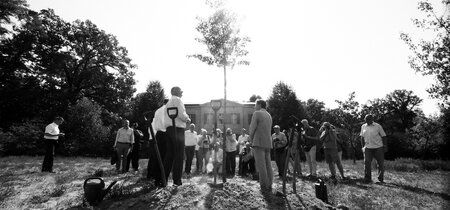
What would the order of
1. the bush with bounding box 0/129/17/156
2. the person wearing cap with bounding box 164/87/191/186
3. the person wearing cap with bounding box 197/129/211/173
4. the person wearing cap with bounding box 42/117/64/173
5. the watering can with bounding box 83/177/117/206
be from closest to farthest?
the watering can with bounding box 83/177/117/206 < the person wearing cap with bounding box 164/87/191/186 < the person wearing cap with bounding box 42/117/64/173 < the person wearing cap with bounding box 197/129/211/173 < the bush with bounding box 0/129/17/156

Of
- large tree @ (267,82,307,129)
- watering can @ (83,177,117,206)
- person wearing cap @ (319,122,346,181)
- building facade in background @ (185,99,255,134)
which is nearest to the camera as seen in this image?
watering can @ (83,177,117,206)

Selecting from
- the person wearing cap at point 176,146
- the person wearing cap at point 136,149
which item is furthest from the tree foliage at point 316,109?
the person wearing cap at point 176,146

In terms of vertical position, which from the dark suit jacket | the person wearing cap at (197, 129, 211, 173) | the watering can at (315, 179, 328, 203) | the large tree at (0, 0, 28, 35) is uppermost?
the large tree at (0, 0, 28, 35)

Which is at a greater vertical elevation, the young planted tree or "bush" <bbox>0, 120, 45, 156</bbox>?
the young planted tree

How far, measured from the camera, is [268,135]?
5.82 meters

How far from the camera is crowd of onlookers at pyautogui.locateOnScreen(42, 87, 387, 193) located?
5.39 m

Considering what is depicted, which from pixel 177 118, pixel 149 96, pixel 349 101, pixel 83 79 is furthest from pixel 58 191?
pixel 149 96

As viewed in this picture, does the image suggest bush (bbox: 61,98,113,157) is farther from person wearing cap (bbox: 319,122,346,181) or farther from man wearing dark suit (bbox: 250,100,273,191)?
man wearing dark suit (bbox: 250,100,273,191)

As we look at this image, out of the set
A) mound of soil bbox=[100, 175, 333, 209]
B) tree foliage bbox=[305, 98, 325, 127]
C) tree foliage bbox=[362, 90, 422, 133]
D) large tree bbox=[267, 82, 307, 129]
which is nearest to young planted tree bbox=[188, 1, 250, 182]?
mound of soil bbox=[100, 175, 333, 209]

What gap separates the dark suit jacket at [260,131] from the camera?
573 cm

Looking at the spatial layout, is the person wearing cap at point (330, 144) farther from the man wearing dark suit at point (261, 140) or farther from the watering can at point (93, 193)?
the watering can at point (93, 193)

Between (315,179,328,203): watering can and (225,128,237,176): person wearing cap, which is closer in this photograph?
(315,179,328,203): watering can

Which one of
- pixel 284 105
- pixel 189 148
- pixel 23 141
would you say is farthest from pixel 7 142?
pixel 284 105

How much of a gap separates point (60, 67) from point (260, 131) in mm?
34173
